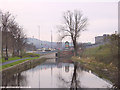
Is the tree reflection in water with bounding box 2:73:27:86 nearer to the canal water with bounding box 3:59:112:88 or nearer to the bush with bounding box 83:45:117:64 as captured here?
the canal water with bounding box 3:59:112:88

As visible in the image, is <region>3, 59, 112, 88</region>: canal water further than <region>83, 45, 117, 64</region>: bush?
No

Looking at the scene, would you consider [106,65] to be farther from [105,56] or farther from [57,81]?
[57,81]

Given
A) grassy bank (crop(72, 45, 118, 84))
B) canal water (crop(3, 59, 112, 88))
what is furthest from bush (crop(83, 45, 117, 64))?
canal water (crop(3, 59, 112, 88))

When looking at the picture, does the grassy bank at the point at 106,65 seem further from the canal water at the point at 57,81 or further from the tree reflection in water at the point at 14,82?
the tree reflection in water at the point at 14,82

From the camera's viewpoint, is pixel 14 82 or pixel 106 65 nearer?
pixel 14 82

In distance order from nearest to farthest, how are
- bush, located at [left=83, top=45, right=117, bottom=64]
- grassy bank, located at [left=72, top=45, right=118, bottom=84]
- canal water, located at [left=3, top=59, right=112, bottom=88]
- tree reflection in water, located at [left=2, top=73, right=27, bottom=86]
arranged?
tree reflection in water, located at [left=2, top=73, right=27, bottom=86] → canal water, located at [left=3, top=59, right=112, bottom=88] → grassy bank, located at [left=72, top=45, right=118, bottom=84] → bush, located at [left=83, top=45, right=117, bottom=64]

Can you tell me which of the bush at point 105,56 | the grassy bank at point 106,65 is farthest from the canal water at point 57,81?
the bush at point 105,56

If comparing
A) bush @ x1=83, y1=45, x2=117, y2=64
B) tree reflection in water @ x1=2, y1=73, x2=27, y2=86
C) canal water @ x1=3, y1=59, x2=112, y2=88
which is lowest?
canal water @ x1=3, y1=59, x2=112, y2=88

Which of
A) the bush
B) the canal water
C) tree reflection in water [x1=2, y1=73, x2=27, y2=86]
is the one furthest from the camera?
the bush

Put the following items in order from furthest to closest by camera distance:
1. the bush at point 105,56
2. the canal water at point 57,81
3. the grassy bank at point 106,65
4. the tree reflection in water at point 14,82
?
1. the bush at point 105,56
2. the grassy bank at point 106,65
3. the canal water at point 57,81
4. the tree reflection in water at point 14,82

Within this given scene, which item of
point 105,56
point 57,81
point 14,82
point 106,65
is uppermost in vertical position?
point 105,56

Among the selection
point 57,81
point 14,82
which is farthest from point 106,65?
point 14,82

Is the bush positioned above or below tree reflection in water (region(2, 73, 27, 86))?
above

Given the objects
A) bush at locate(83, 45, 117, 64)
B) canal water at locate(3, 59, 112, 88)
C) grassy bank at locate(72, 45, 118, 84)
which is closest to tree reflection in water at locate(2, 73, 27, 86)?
canal water at locate(3, 59, 112, 88)
